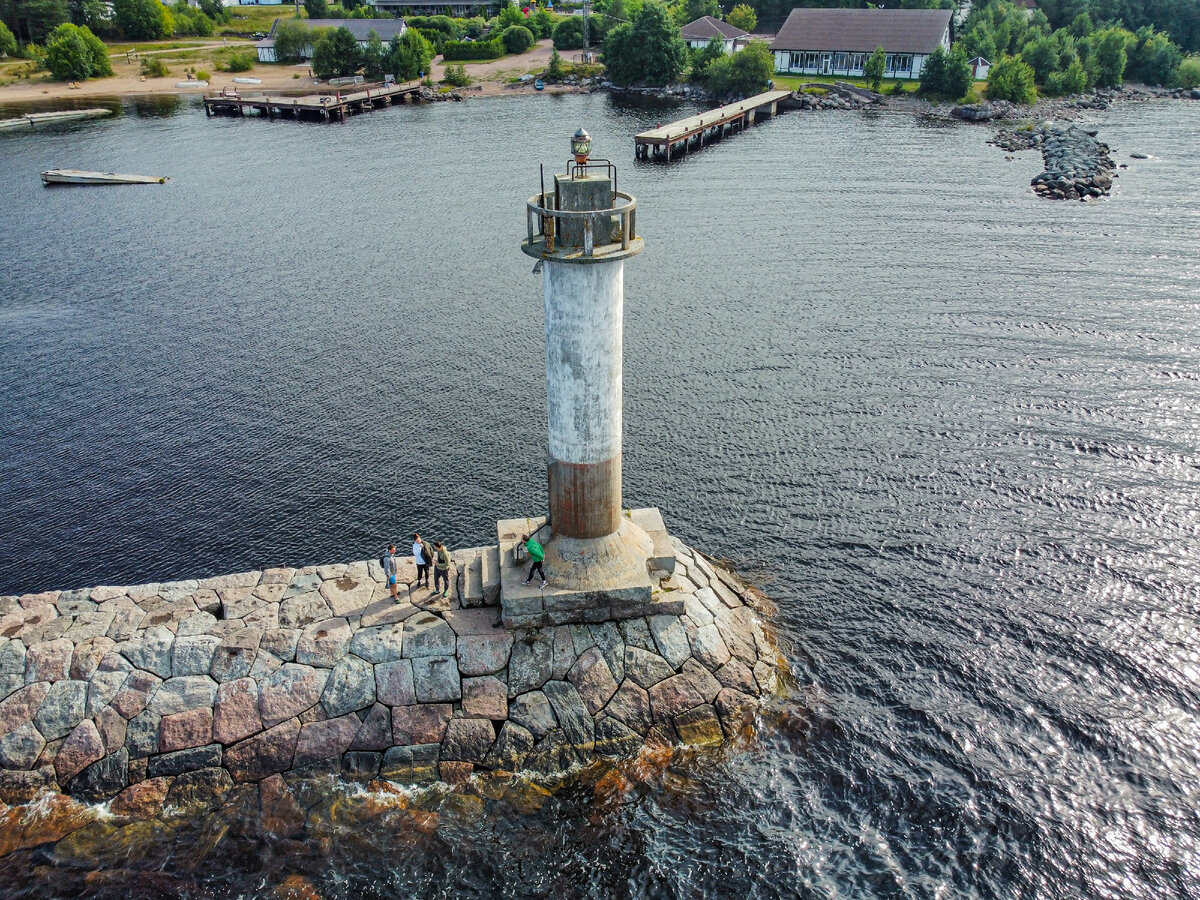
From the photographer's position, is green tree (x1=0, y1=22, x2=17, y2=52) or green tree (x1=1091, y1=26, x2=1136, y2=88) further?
green tree (x1=0, y1=22, x2=17, y2=52)

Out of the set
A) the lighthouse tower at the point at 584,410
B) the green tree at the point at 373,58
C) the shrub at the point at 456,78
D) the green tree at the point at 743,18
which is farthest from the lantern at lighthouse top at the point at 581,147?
the green tree at the point at 743,18

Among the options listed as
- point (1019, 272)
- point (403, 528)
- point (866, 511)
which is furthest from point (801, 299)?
point (403, 528)

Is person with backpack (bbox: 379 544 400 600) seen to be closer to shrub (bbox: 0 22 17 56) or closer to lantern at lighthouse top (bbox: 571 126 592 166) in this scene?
lantern at lighthouse top (bbox: 571 126 592 166)

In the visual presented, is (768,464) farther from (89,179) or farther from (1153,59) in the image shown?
(1153,59)

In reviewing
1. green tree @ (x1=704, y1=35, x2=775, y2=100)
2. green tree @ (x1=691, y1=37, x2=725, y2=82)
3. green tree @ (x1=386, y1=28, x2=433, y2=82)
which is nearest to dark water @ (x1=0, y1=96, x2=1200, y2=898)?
green tree @ (x1=704, y1=35, x2=775, y2=100)

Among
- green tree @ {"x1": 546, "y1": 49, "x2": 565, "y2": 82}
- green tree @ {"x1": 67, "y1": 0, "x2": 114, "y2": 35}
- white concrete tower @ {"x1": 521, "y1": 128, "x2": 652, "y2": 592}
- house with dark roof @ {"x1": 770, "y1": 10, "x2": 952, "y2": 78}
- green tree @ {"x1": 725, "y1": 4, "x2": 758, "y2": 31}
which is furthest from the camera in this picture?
green tree @ {"x1": 725, "y1": 4, "x2": 758, "y2": 31}
